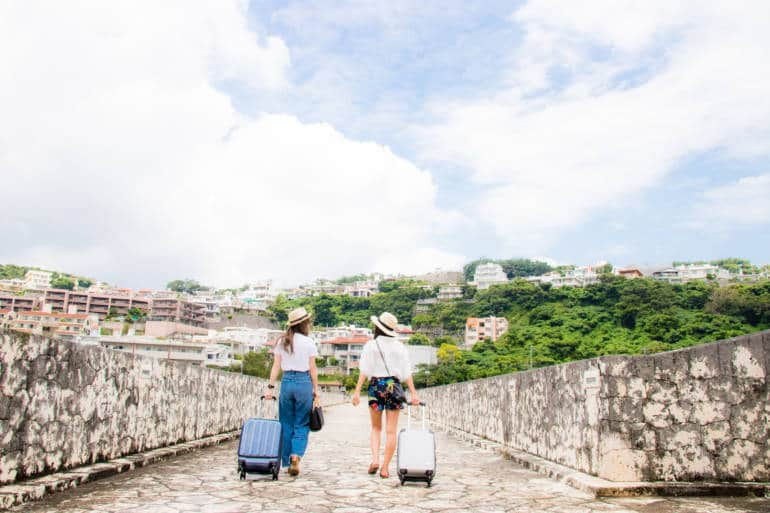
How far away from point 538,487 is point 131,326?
105283mm

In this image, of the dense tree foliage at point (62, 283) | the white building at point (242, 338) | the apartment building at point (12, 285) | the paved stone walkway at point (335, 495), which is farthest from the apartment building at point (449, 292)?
the paved stone walkway at point (335, 495)

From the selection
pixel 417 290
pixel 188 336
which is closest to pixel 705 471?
pixel 188 336

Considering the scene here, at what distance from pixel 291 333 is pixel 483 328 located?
312 feet

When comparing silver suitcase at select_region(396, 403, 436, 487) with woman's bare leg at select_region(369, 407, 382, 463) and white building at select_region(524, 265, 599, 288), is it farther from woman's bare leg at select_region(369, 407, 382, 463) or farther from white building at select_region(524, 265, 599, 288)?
white building at select_region(524, 265, 599, 288)

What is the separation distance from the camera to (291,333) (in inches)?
202

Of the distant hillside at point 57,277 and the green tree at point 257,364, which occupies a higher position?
the distant hillside at point 57,277

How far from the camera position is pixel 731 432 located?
13.8 feet

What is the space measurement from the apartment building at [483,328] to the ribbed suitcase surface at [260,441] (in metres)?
91.6

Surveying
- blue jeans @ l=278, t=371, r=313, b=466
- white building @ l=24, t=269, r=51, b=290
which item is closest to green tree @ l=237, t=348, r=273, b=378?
blue jeans @ l=278, t=371, r=313, b=466

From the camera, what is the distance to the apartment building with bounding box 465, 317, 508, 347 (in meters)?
95.1

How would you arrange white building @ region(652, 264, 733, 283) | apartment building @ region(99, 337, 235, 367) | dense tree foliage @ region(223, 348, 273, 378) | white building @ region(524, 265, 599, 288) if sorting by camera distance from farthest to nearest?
1. white building @ region(652, 264, 733, 283)
2. white building @ region(524, 265, 599, 288)
3. apartment building @ region(99, 337, 235, 367)
4. dense tree foliage @ region(223, 348, 273, 378)

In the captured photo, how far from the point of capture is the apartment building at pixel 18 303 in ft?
344

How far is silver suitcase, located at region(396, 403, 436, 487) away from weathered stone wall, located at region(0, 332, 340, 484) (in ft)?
7.90

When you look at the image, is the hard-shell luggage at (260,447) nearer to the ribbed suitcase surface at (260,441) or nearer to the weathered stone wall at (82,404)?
the ribbed suitcase surface at (260,441)
